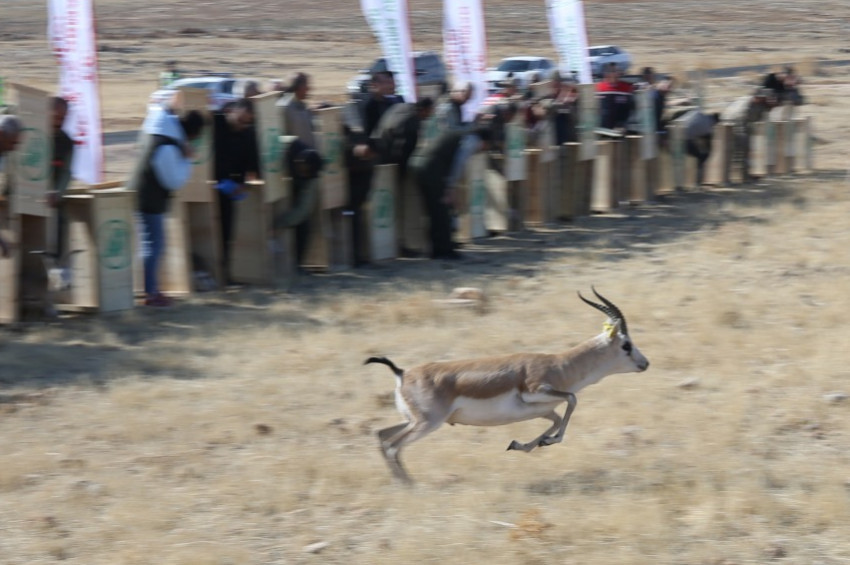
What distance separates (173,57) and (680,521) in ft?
138

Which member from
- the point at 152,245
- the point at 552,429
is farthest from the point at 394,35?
the point at 552,429

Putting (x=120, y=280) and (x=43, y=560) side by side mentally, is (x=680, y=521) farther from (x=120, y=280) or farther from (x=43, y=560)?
Answer: (x=120, y=280)

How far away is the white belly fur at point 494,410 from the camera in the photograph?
23.4ft

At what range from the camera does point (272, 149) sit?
12.1 meters

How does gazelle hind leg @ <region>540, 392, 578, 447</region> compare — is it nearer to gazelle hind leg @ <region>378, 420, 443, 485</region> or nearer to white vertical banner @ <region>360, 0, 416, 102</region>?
gazelle hind leg @ <region>378, 420, 443, 485</region>

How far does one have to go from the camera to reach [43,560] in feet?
20.3

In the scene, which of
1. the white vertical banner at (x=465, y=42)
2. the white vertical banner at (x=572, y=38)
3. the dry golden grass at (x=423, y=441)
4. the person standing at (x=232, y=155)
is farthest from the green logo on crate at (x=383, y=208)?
the white vertical banner at (x=572, y=38)

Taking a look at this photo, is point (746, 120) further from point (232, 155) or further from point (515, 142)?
point (232, 155)

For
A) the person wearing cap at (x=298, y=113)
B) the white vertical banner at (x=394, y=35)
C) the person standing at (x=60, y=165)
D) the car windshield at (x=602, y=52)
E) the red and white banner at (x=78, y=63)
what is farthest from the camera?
the car windshield at (x=602, y=52)

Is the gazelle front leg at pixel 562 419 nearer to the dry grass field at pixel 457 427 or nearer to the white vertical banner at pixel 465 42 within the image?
the dry grass field at pixel 457 427

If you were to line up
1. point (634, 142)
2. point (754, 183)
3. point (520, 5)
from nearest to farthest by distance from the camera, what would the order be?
point (634, 142) < point (754, 183) < point (520, 5)

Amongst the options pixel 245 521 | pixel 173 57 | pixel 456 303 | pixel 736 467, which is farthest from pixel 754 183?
pixel 173 57

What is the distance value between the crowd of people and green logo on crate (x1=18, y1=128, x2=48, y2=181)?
0.82ft

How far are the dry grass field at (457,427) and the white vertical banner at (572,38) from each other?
13.6 feet
